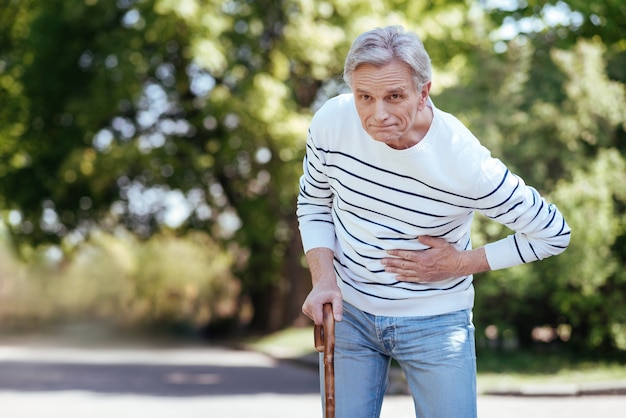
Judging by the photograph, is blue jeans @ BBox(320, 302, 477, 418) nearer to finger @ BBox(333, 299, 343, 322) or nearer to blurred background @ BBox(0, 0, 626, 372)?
finger @ BBox(333, 299, 343, 322)

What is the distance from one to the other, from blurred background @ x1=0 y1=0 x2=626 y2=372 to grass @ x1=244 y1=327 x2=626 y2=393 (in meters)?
0.25

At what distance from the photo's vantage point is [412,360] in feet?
10.5

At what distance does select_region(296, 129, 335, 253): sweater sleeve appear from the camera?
3338 mm

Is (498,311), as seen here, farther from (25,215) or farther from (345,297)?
(25,215)

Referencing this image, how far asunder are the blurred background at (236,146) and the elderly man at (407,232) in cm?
784

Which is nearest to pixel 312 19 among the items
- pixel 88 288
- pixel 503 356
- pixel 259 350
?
pixel 259 350

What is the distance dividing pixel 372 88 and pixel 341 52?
65.5 ft

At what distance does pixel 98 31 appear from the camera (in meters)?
24.5

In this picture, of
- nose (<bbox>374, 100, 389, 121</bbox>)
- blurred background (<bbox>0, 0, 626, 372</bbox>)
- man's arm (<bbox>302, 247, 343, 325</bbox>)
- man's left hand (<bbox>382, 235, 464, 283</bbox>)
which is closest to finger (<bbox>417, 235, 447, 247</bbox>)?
man's left hand (<bbox>382, 235, 464, 283</bbox>)

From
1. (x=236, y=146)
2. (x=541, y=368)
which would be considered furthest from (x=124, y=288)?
(x=541, y=368)

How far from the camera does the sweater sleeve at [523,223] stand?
3135mm

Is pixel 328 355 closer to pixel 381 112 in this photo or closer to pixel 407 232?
pixel 407 232

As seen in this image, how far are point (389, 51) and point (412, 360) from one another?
36.0 inches

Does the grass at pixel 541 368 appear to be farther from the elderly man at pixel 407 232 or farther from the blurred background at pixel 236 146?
the elderly man at pixel 407 232
